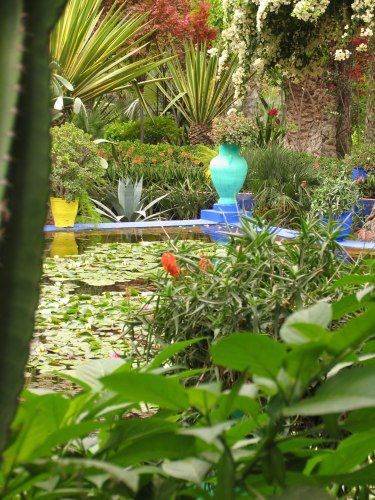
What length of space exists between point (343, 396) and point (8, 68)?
330 mm

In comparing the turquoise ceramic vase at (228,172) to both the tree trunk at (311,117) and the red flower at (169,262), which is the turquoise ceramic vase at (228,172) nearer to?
the tree trunk at (311,117)

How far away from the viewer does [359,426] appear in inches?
27.2

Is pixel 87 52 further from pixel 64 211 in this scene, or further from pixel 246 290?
pixel 246 290

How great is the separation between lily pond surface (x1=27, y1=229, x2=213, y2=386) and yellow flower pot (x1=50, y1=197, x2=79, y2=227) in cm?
37

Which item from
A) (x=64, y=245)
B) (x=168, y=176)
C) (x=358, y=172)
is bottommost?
(x=64, y=245)

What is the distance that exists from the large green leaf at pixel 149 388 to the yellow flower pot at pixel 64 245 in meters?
8.58

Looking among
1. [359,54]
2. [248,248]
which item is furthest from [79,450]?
[359,54]

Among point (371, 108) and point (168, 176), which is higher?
point (371, 108)

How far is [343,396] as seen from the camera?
23.2 inches

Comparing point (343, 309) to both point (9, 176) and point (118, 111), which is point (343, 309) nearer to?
point (9, 176)

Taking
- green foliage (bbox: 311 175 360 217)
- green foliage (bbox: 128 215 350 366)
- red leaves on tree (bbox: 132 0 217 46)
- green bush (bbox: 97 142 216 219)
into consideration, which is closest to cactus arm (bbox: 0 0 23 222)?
green foliage (bbox: 128 215 350 366)

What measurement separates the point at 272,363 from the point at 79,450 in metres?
0.22

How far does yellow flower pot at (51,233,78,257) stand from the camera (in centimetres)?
A: 937

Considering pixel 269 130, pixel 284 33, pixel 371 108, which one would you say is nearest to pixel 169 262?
pixel 284 33
